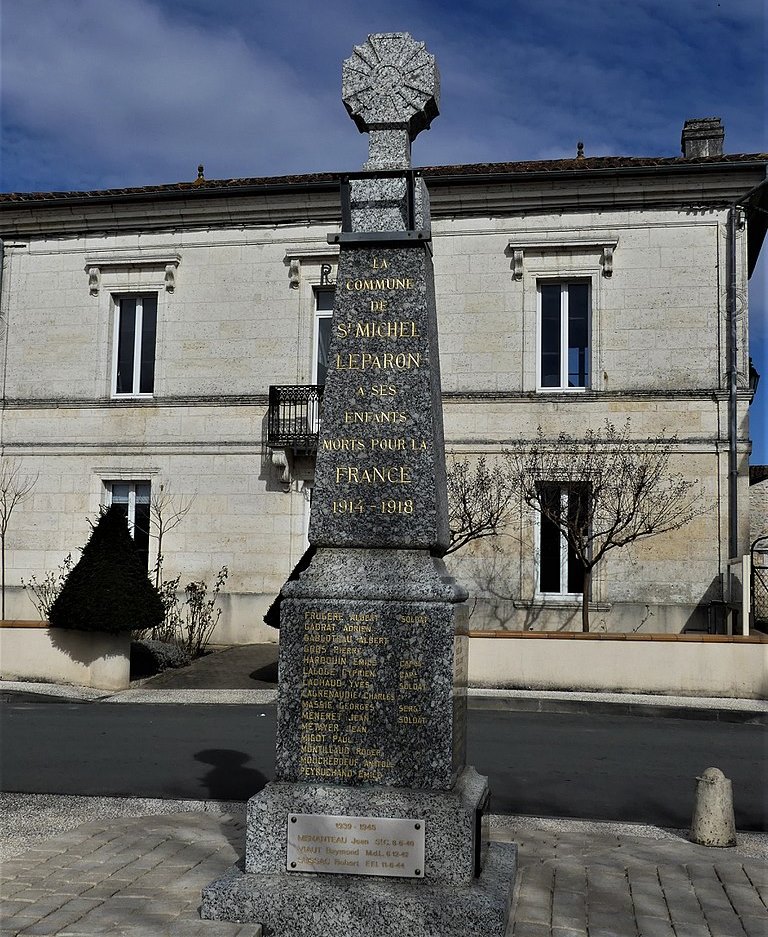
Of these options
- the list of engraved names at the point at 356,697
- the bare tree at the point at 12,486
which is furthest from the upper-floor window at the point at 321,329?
the list of engraved names at the point at 356,697

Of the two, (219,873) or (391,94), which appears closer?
(219,873)

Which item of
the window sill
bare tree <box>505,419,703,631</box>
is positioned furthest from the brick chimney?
the window sill

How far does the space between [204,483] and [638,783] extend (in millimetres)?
12862

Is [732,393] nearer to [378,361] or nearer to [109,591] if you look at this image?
[109,591]

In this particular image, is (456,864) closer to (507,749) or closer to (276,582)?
(507,749)

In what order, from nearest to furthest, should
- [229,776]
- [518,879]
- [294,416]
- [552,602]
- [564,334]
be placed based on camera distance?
[518,879]
[229,776]
[552,602]
[564,334]
[294,416]

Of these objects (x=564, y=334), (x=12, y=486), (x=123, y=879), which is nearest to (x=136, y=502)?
(x=12, y=486)

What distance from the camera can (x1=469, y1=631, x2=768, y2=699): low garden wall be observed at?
1394cm

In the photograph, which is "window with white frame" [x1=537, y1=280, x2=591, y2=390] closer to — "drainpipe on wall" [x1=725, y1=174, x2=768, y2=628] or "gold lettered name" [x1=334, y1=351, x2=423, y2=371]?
"drainpipe on wall" [x1=725, y1=174, x2=768, y2=628]

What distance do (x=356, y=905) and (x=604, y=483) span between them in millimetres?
13180

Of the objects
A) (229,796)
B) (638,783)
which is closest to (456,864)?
(229,796)

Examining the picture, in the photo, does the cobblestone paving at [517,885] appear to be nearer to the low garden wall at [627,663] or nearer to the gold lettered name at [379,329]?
the gold lettered name at [379,329]

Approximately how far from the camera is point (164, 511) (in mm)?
20172

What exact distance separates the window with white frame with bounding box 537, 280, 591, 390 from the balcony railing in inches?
175
